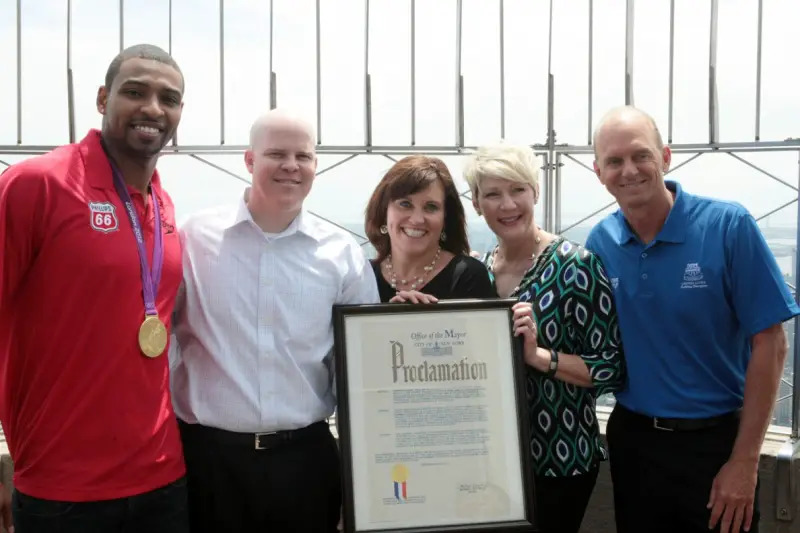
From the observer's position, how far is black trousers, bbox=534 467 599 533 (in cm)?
271

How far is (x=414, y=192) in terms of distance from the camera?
2.88m

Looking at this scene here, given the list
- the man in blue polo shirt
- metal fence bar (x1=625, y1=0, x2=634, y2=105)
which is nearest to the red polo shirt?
the man in blue polo shirt

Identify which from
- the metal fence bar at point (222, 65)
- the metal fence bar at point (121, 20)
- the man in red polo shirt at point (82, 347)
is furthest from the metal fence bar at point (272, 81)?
the man in red polo shirt at point (82, 347)

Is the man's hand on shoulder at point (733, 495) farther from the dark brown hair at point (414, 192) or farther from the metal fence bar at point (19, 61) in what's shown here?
the metal fence bar at point (19, 61)

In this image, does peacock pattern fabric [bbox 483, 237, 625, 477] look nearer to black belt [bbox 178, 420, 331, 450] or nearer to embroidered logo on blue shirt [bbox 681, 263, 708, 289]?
embroidered logo on blue shirt [bbox 681, 263, 708, 289]

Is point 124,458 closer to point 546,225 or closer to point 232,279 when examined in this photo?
point 232,279

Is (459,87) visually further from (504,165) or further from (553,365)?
(553,365)

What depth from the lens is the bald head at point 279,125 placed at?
8.53 ft

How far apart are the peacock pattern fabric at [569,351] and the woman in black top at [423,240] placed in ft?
0.86

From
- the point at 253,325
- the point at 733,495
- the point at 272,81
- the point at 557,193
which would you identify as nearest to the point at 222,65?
the point at 272,81

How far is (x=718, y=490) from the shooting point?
8.63 ft

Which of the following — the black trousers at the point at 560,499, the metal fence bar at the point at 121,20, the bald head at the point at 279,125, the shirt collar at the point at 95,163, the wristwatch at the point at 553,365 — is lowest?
the black trousers at the point at 560,499

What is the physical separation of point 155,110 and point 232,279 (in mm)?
616

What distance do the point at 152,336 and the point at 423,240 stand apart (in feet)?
3.64
